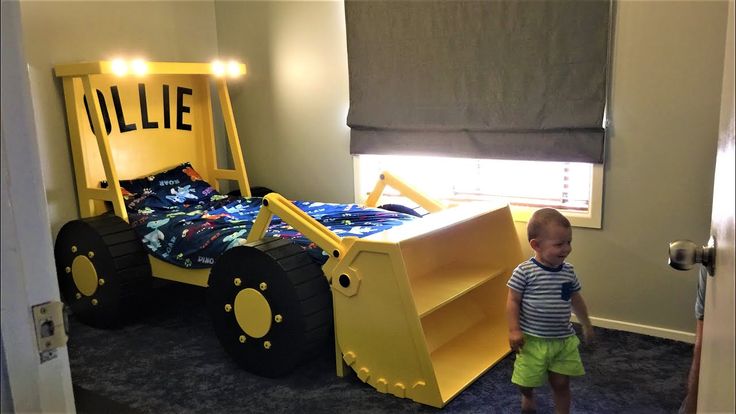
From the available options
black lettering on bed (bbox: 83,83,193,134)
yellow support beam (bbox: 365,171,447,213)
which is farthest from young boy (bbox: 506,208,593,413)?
black lettering on bed (bbox: 83,83,193,134)

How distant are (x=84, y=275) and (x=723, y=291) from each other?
2.88 m

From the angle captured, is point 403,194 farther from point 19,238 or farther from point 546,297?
point 19,238

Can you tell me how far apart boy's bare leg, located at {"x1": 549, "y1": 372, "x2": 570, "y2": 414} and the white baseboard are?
98cm

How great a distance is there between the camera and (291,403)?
2.32 metres

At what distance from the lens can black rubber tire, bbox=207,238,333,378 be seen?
2348 millimetres

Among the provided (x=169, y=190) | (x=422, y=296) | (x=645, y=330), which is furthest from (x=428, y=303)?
(x=169, y=190)

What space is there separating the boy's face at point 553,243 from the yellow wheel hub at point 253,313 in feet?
3.44

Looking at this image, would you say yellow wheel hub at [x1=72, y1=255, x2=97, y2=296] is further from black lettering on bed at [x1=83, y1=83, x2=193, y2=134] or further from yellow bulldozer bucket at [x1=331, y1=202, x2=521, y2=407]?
yellow bulldozer bucket at [x1=331, y1=202, x2=521, y2=407]

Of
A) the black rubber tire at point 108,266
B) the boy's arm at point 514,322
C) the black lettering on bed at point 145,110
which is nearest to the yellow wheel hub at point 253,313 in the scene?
the black rubber tire at point 108,266

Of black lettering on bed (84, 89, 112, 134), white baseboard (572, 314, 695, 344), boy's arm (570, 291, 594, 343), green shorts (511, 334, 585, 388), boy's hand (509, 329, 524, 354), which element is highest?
black lettering on bed (84, 89, 112, 134)

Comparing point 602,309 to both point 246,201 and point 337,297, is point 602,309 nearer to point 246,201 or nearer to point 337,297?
point 337,297

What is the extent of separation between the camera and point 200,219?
120 inches

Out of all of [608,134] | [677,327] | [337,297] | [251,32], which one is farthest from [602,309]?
[251,32]

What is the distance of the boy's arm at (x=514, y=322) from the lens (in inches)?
78.5
